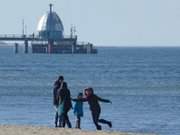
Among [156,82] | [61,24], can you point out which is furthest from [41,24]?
[156,82]

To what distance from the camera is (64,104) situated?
27.1 m

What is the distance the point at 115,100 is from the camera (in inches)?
1959

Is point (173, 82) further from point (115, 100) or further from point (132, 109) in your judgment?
point (132, 109)

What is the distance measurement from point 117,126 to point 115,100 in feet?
52.5

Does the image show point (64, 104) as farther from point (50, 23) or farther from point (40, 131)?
point (50, 23)

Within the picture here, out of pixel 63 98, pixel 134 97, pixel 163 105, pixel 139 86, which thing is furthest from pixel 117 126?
pixel 139 86

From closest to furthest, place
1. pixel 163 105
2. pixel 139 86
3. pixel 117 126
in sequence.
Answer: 1. pixel 117 126
2. pixel 163 105
3. pixel 139 86

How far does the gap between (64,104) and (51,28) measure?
148 meters

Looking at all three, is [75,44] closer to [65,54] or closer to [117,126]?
[65,54]

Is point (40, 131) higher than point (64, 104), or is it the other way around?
point (64, 104)

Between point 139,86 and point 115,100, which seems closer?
point 115,100

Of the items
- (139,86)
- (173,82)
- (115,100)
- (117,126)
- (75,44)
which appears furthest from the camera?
(75,44)

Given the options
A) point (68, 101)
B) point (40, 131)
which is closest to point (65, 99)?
point (68, 101)

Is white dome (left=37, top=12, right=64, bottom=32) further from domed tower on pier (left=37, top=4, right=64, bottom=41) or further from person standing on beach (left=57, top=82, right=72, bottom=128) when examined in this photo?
person standing on beach (left=57, top=82, right=72, bottom=128)
